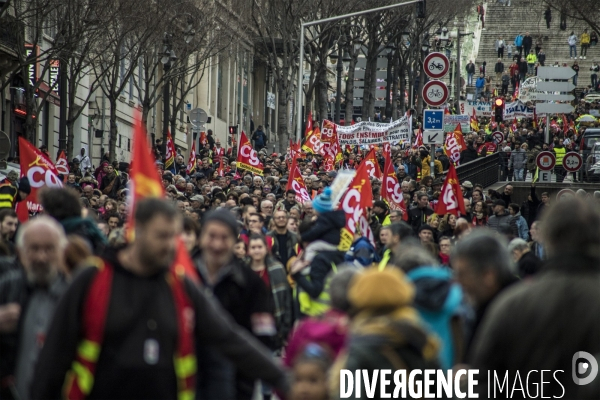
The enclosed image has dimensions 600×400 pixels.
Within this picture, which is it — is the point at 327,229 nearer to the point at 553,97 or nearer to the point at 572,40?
the point at 553,97

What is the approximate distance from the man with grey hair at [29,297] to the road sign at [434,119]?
14.8 meters

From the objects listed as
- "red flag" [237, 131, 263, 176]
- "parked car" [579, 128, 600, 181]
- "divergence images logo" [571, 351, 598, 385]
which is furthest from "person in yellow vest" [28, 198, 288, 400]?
"parked car" [579, 128, 600, 181]

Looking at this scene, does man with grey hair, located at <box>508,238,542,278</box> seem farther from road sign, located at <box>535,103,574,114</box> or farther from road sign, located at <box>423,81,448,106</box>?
road sign, located at <box>535,103,574,114</box>

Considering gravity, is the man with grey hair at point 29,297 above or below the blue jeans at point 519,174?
below

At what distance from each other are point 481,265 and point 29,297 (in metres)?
2.04

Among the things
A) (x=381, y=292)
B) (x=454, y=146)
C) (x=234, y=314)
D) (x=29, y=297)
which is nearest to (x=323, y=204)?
(x=234, y=314)

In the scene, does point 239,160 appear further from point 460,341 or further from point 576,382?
point 576,382

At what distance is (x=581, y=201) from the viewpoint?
529 cm

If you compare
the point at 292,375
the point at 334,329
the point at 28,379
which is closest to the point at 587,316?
the point at 292,375

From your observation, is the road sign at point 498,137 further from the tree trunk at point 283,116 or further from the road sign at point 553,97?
the road sign at point 553,97

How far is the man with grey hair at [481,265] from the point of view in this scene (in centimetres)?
630

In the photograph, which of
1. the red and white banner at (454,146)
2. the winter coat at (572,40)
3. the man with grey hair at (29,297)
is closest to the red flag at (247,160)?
the red and white banner at (454,146)

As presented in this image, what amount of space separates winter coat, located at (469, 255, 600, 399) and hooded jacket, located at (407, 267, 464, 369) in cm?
180

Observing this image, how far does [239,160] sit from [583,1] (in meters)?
8.19
